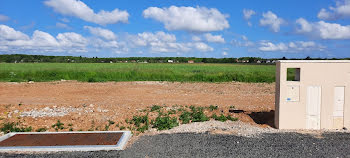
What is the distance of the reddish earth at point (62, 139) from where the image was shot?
247 inches

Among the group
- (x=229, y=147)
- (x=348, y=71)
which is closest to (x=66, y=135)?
(x=229, y=147)

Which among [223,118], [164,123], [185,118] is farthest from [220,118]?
[164,123]

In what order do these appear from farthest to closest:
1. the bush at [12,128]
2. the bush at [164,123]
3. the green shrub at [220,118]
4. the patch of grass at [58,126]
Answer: the green shrub at [220,118], the patch of grass at [58,126], the bush at [12,128], the bush at [164,123]

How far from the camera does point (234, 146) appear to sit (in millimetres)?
5941

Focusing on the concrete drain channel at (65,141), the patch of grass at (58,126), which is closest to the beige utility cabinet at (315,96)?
the concrete drain channel at (65,141)

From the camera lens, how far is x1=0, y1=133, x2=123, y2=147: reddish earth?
6.27 metres

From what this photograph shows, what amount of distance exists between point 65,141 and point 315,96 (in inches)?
255

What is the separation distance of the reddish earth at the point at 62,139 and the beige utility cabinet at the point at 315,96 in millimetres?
4407

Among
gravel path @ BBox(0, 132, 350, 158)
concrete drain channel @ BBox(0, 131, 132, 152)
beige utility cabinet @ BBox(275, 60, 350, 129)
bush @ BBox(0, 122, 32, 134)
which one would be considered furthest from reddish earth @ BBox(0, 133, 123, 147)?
beige utility cabinet @ BBox(275, 60, 350, 129)

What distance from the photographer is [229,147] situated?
19.3 ft

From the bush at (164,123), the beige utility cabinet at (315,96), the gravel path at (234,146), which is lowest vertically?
the gravel path at (234,146)

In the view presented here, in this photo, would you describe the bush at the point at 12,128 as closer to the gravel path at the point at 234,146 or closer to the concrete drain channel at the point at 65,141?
the concrete drain channel at the point at 65,141

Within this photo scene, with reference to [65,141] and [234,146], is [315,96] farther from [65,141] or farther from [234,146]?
[65,141]

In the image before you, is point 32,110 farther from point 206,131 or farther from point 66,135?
point 206,131
